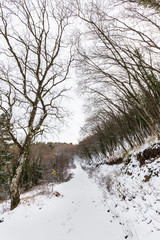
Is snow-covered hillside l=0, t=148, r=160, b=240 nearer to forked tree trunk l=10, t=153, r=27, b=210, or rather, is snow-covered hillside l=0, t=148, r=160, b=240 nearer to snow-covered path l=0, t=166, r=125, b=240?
snow-covered path l=0, t=166, r=125, b=240

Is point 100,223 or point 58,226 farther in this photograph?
point 58,226

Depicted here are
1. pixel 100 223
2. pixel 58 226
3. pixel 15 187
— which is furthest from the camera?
pixel 15 187

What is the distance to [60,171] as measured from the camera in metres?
22.9

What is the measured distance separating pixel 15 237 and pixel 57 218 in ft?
7.14

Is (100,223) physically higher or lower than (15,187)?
lower

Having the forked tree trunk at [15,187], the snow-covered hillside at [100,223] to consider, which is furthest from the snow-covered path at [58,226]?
the forked tree trunk at [15,187]

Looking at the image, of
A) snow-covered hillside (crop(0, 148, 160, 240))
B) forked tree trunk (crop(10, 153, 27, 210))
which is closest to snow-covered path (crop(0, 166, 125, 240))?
snow-covered hillside (crop(0, 148, 160, 240))

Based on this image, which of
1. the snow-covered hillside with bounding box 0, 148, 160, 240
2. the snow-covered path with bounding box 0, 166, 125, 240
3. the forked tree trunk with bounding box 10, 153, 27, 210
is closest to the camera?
the snow-covered hillside with bounding box 0, 148, 160, 240

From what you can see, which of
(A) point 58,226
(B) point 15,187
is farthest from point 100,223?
(B) point 15,187

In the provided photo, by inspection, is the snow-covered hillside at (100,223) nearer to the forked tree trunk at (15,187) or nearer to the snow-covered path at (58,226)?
the snow-covered path at (58,226)

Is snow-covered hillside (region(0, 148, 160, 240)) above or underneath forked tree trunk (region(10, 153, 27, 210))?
underneath

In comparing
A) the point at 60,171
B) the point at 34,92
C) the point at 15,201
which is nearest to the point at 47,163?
the point at 60,171

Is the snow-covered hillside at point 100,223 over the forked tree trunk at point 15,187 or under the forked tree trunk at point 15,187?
under

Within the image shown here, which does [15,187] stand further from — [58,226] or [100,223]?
[100,223]
